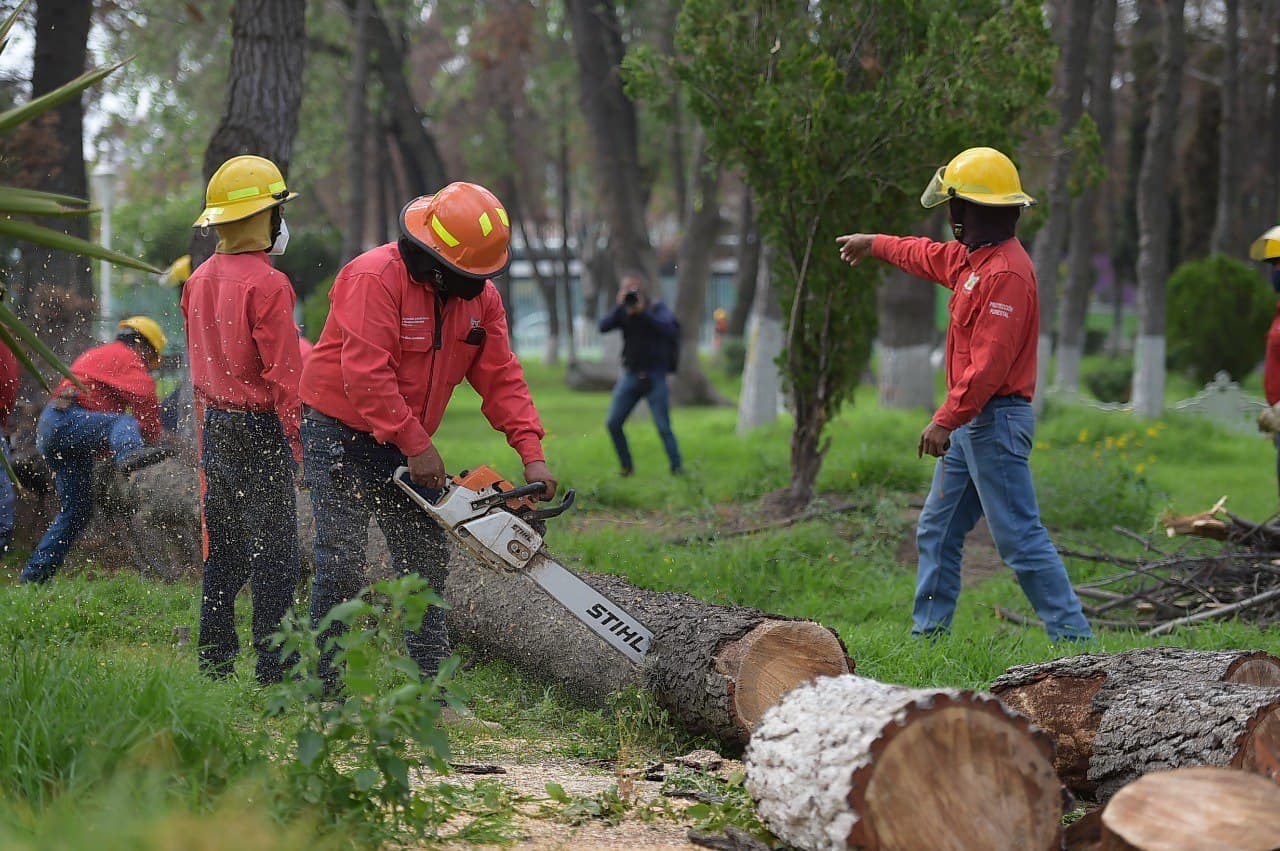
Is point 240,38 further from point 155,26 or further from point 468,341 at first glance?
point 155,26

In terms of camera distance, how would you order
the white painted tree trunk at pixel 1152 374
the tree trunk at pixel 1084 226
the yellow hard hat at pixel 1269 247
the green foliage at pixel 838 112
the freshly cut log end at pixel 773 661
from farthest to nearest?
1. the tree trunk at pixel 1084 226
2. the white painted tree trunk at pixel 1152 374
3. the green foliage at pixel 838 112
4. the yellow hard hat at pixel 1269 247
5. the freshly cut log end at pixel 773 661

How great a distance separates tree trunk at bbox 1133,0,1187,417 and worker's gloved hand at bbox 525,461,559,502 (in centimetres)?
1304

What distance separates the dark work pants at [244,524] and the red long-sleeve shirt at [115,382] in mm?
1841

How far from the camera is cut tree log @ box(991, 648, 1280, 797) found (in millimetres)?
3857

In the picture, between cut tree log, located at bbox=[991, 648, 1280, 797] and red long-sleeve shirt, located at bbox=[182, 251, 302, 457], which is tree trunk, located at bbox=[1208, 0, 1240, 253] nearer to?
→ cut tree log, located at bbox=[991, 648, 1280, 797]

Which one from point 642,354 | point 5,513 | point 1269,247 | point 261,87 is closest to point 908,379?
point 642,354

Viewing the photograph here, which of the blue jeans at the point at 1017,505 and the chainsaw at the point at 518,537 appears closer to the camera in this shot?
the chainsaw at the point at 518,537

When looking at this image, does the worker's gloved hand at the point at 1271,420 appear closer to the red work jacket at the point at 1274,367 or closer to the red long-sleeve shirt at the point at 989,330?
the red work jacket at the point at 1274,367

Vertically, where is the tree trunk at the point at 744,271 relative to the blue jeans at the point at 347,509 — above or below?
above

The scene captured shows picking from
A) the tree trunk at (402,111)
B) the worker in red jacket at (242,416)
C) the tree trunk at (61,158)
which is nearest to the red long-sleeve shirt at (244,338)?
the worker in red jacket at (242,416)

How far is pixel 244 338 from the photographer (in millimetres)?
4980

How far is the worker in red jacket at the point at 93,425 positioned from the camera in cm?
667

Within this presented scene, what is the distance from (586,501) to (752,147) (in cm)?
273

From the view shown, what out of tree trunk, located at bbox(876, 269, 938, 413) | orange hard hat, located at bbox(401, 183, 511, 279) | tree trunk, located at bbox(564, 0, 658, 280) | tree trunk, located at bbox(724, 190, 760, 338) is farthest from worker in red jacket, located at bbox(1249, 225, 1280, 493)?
tree trunk, located at bbox(724, 190, 760, 338)
